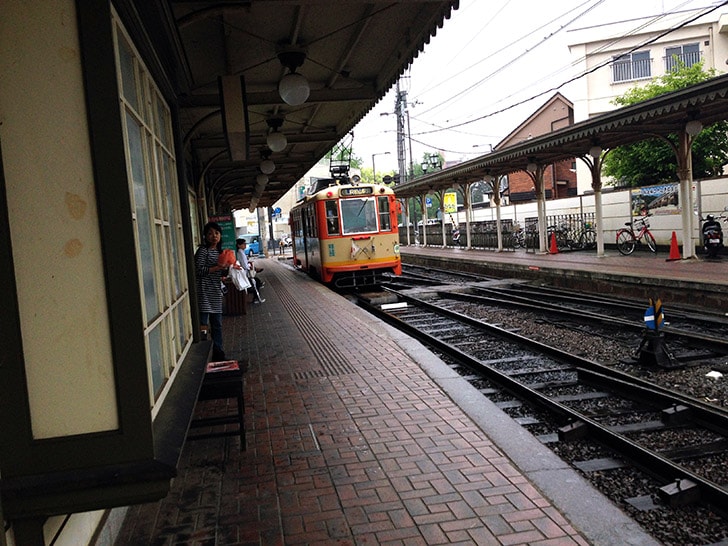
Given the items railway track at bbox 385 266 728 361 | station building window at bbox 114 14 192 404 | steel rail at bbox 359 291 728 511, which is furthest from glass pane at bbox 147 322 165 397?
railway track at bbox 385 266 728 361

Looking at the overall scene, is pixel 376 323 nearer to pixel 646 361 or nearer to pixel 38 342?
pixel 646 361

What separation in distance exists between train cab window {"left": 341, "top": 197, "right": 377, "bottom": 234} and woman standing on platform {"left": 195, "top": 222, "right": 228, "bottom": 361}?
890 centimetres

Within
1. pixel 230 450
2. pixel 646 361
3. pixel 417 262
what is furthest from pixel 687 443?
Result: pixel 417 262

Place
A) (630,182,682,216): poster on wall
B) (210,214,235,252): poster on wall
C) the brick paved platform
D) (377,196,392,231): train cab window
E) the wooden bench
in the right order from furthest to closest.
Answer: (630,182,682,216): poster on wall, (377,196,392,231): train cab window, (210,214,235,252): poster on wall, the wooden bench, the brick paved platform

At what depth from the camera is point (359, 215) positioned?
1593cm

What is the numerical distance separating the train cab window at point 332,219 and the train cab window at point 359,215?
15cm

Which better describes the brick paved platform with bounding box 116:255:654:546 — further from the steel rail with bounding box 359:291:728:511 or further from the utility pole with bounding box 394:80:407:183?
the utility pole with bounding box 394:80:407:183

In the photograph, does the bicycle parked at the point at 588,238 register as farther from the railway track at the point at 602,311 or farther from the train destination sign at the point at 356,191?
the train destination sign at the point at 356,191

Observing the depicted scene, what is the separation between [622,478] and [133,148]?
157 inches

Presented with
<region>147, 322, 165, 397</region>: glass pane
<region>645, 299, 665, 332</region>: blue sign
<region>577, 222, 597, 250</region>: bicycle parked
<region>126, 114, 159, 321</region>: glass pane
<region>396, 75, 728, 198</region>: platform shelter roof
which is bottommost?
<region>645, 299, 665, 332</region>: blue sign

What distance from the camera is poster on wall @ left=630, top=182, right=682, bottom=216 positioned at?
61.6 ft

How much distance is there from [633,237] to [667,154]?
616 centimetres

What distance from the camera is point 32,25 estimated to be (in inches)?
85.7

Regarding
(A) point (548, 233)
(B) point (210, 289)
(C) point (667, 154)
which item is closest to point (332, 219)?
Result: (B) point (210, 289)
